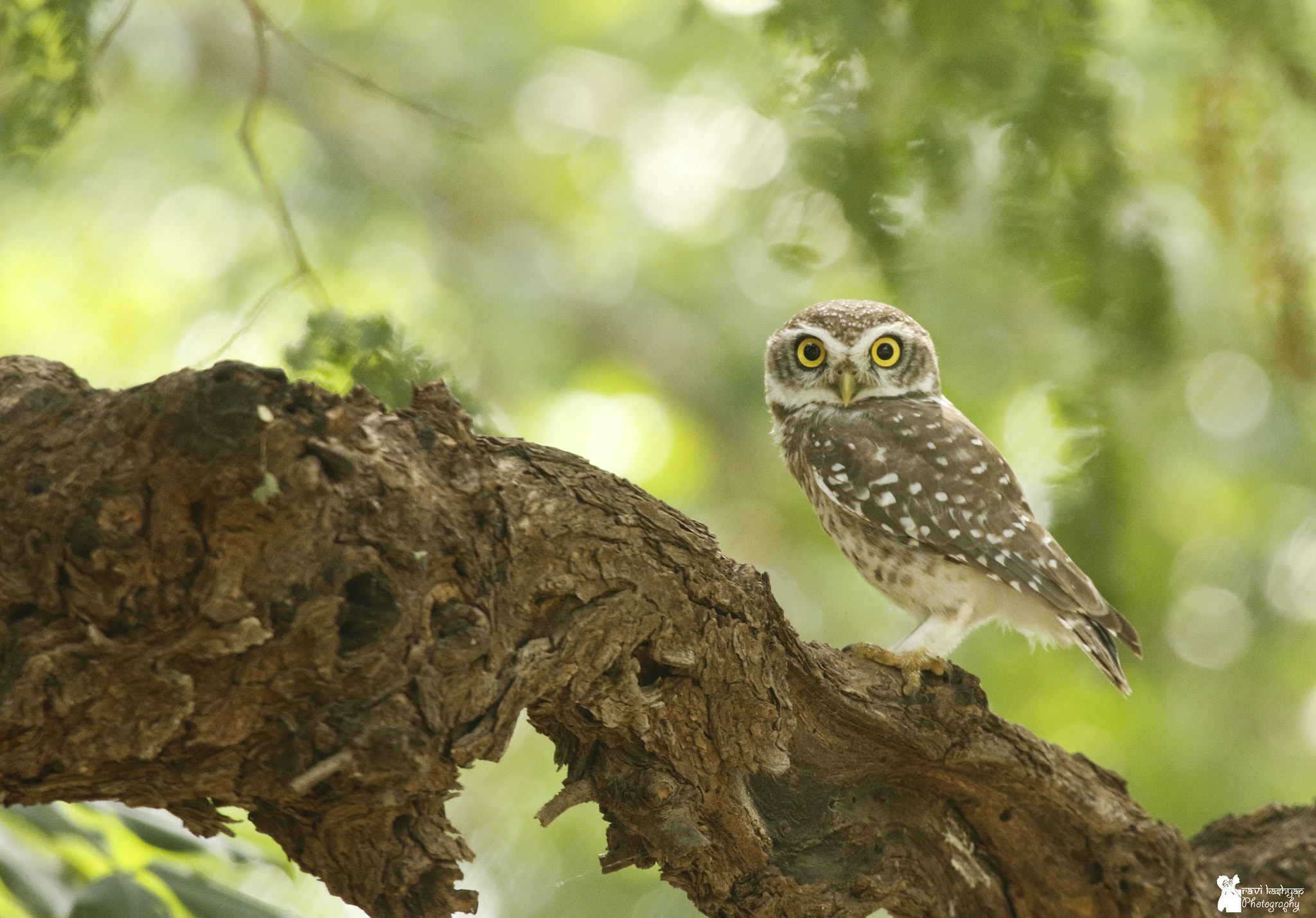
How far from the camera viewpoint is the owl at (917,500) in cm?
304

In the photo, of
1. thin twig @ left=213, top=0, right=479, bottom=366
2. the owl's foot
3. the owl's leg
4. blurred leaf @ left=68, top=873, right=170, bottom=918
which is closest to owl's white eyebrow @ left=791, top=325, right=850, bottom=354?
the owl's leg

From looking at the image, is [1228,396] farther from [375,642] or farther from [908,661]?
[375,642]

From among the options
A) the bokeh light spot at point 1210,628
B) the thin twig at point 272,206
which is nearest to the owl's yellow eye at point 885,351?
the thin twig at point 272,206

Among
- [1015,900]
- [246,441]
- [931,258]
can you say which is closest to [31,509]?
[246,441]

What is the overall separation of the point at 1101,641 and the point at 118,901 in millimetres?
2455

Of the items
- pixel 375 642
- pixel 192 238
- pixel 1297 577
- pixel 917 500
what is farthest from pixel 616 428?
pixel 375 642

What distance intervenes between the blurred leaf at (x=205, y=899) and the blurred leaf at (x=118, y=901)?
0.26 ft

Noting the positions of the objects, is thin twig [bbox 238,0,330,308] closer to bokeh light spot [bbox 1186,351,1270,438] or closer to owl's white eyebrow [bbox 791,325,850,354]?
owl's white eyebrow [bbox 791,325,850,354]

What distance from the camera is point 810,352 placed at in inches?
139

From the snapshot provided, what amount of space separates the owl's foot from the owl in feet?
0.87

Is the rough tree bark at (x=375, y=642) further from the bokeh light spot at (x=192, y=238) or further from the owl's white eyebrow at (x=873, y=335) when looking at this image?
the bokeh light spot at (x=192, y=238)

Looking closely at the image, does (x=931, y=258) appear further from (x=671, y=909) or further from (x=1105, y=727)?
(x=1105, y=727)

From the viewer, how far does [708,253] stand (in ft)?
21.1

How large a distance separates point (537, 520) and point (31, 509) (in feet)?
2.32
